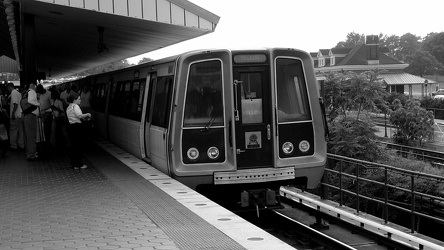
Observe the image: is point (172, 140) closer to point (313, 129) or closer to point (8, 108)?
point (313, 129)

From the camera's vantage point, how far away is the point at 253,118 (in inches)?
433

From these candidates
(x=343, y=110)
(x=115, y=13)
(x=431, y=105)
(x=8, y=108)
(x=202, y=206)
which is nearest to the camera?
(x=202, y=206)

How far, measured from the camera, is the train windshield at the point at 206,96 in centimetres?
1084

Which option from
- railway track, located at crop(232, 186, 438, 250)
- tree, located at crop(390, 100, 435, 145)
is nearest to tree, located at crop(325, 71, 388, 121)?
tree, located at crop(390, 100, 435, 145)

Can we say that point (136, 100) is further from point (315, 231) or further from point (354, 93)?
point (354, 93)

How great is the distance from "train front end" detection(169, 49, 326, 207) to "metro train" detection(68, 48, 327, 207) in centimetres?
2

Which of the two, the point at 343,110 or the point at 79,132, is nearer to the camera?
the point at 79,132

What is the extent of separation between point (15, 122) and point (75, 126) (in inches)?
186

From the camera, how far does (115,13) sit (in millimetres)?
13672

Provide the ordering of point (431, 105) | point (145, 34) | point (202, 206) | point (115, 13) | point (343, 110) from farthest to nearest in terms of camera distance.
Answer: point (431, 105) < point (343, 110) < point (145, 34) < point (115, 13) < point (202, 206)

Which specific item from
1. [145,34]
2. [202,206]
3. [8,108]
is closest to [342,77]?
[145,34]

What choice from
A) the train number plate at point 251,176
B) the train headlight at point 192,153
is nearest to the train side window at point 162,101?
the train headlight at point 192,153

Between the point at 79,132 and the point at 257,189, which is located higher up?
the point at 79,132

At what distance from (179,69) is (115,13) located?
145 inches
